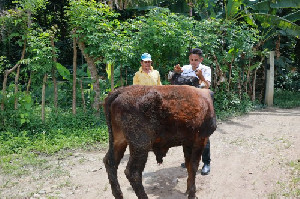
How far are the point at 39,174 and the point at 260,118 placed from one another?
675cm

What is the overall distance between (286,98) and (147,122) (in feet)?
35.1

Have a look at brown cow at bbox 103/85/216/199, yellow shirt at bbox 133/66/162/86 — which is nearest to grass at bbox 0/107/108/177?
yellow shirt at bbox 133/66/162/86

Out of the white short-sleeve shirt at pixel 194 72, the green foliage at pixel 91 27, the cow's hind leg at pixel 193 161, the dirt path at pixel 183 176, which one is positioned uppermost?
the green foliage at pixel 91 27

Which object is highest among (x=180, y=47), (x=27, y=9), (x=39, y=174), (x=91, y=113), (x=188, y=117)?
(x=27, y=9)

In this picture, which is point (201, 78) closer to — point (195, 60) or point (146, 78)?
point (195, 60)

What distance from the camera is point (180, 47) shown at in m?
7.85

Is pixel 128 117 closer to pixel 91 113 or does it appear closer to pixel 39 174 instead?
pixel 39 174

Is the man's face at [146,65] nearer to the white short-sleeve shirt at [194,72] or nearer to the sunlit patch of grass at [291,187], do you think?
the white short-sleeve shirt at [194,72]

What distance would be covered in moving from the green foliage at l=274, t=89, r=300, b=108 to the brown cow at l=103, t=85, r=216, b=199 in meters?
8.72

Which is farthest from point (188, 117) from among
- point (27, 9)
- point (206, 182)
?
point (27, 9)

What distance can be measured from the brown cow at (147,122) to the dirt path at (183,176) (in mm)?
878

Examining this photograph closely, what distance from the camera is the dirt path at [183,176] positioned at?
159 inches

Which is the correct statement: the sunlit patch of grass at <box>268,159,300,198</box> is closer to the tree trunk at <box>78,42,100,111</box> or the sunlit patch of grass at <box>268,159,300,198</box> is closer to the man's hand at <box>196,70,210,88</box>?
the man's hand at <box>196,70,210,88</box>

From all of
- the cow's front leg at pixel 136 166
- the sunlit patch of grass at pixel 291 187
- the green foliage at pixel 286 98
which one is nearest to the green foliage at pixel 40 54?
the cow's front leg at pixel 136 166
